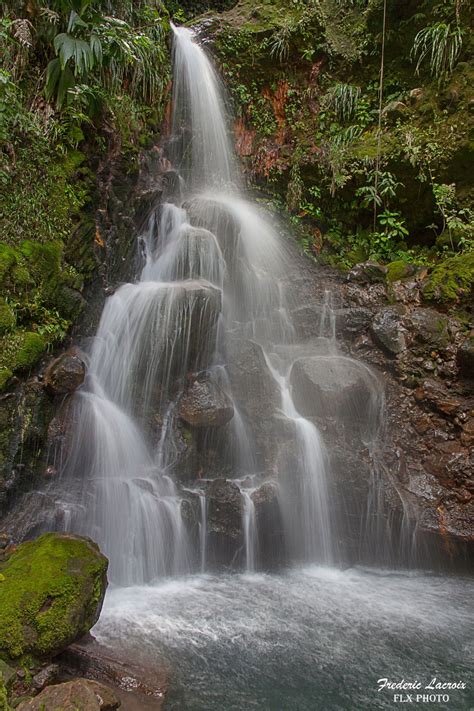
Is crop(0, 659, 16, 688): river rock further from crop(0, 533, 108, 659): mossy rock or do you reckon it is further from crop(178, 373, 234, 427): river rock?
crop(178, 373, 234, 427): river rock

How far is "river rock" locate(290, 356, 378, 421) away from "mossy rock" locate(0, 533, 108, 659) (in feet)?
13.5

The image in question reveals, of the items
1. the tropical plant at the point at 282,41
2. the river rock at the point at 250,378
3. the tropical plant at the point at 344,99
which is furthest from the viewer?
the tropical plant at the point at 282,41

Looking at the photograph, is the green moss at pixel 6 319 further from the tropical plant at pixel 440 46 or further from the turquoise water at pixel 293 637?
the tropical plant at pixel 440 46

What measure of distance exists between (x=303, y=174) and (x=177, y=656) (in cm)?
1013

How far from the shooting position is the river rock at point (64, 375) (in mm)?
5547

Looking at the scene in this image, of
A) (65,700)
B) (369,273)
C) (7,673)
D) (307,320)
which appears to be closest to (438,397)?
(307,320)

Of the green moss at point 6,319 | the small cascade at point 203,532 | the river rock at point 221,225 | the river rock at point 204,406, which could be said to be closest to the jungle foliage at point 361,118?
the river rock at point 221,225

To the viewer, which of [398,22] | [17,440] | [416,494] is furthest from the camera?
[398,22]

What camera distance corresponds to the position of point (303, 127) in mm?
11578

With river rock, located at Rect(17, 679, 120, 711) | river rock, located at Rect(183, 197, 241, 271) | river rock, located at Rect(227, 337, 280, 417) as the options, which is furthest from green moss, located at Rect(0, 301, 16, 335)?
river rock, located at Rect(183, 197, 241, 271)

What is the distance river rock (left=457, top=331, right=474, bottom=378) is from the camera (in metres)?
7.11

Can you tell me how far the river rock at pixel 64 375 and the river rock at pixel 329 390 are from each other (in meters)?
3.43

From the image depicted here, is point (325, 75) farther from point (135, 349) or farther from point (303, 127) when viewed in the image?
point (135, 349)

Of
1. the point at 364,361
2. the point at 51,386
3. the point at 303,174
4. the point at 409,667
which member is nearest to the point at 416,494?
the point at 364,361
